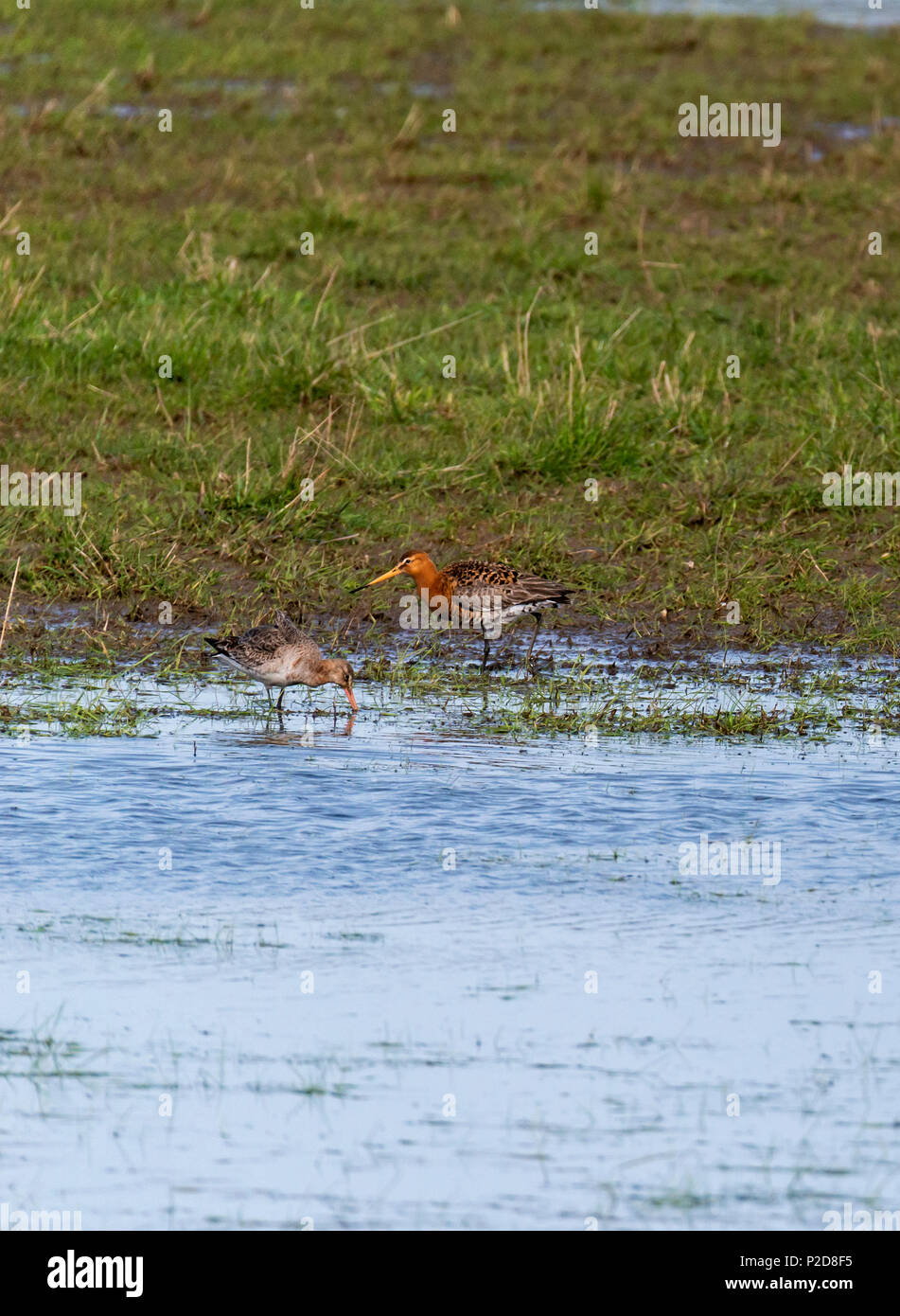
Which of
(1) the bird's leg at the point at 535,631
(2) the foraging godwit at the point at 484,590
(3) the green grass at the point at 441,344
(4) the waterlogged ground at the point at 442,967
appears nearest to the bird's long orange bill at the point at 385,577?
(2) the foraging godwit at the point at 484,590

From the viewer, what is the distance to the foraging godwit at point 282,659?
9.52m

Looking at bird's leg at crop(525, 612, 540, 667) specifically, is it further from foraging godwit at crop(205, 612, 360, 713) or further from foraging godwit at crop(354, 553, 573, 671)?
foraging godwit at crop(205, 612, 360, 713)

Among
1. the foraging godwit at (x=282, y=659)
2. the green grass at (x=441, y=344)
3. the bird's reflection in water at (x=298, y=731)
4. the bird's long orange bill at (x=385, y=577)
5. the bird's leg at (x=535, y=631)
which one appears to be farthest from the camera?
the green grass at (x=441, y=344)

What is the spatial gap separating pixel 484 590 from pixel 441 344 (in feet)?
13.3

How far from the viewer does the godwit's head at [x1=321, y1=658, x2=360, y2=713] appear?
31.6 feet

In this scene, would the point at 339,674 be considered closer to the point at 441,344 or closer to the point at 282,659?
the point at 282,659

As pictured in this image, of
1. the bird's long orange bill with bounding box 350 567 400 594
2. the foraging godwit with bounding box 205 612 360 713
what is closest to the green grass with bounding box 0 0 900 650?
the bird's long orange bill with bounding box 350 567 400 594

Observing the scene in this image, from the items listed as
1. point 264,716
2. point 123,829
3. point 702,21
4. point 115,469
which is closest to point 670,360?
→ point 115,469

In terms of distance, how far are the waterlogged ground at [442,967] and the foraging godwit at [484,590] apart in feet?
2.62

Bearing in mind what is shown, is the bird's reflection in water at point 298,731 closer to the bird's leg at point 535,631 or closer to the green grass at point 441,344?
the bird's leg at point 535,631

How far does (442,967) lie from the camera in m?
6.30

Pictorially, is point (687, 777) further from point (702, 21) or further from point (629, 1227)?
point (702, 21)

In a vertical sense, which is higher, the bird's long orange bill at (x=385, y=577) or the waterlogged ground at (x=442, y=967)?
the waterlogged ground at (x=442, y=967)

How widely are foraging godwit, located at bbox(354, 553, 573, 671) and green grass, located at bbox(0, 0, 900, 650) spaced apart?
0.58 metres
